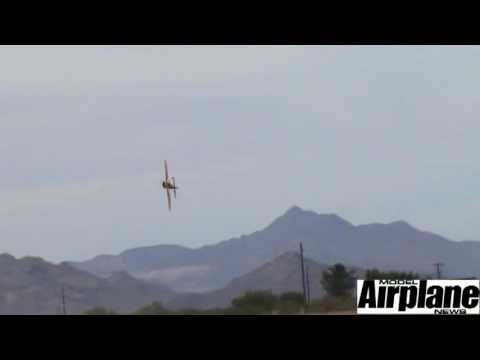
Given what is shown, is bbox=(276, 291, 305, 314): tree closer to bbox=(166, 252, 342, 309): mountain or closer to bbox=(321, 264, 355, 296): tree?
bbox=(321, 264, 355, 296): tree

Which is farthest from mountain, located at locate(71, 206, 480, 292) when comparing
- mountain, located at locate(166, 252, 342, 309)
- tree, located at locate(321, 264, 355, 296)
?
tree, located at locate(321, 264, 355, 296)

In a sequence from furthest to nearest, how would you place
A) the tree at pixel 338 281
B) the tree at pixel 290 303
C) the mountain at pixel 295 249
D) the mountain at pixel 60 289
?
the mountain at pixel 295 249, the mountain at pixel 60 289, the tree at pixel 338 281, the tree at pixel 290 303

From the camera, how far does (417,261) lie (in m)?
156

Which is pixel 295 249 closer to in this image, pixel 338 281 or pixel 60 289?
pixel 60 289

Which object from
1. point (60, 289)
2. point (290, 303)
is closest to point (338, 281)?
point (290, 303)

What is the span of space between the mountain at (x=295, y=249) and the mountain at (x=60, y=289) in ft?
23.3

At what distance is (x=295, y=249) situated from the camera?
16412cm

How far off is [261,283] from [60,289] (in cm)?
2338

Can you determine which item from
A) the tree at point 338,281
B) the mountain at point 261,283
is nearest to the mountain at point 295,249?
the mountain at point 261,283

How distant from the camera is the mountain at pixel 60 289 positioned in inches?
4813

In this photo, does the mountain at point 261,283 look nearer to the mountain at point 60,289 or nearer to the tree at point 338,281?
the mountain at point 60,289

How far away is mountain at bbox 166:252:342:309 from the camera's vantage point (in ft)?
404

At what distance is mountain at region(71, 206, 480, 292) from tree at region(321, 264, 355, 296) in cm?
5066
